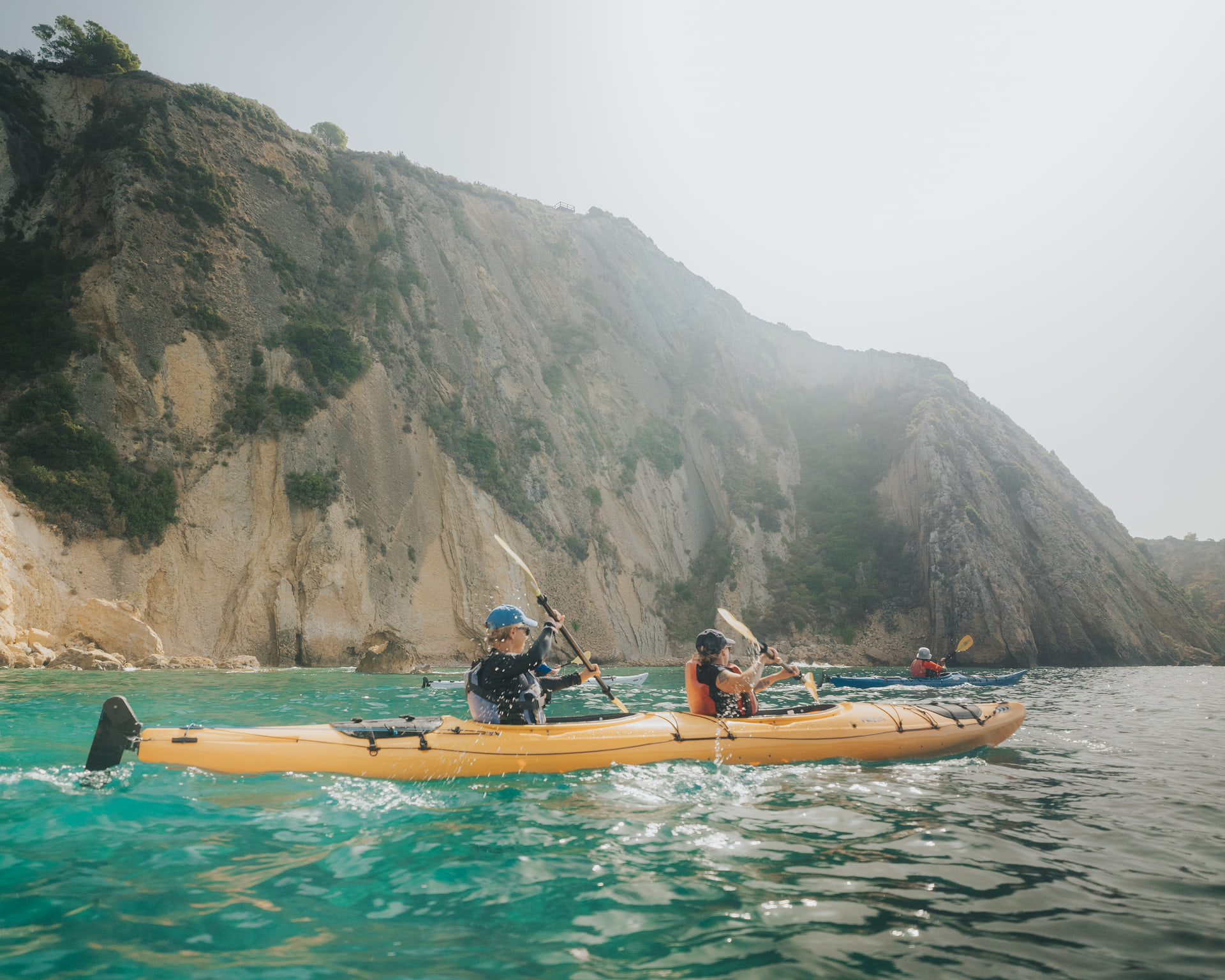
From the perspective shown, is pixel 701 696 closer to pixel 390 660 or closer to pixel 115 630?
pixel 390 660

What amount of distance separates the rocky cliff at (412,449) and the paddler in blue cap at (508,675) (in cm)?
1700

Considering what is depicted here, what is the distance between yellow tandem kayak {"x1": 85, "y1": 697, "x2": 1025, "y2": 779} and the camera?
575 centimetres

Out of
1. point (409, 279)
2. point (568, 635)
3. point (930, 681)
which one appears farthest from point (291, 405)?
point (930, 681)

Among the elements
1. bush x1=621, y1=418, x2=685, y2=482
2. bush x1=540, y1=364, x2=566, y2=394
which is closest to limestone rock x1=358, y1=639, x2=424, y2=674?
bush x1=621, y1=418, x2=685, y2=482

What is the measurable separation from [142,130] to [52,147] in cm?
397

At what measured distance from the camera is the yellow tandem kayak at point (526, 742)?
18.9ft

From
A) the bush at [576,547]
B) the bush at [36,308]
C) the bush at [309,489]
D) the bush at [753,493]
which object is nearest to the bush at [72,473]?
the bush at [36,308]

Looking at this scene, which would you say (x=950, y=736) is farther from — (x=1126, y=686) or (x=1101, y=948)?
(x=1126, y=686)

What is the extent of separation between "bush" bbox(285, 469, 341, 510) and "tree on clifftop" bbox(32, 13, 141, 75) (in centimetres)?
2191

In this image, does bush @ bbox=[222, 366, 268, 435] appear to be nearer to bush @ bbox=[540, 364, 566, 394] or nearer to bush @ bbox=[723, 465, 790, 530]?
bush @ bbox=[540, 364, 566, 394]

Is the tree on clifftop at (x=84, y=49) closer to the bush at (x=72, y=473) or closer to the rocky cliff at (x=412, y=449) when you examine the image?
the rocky cliff at (x=412, y=449)

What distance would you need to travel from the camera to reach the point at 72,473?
2103cm

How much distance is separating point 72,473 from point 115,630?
6.36 m

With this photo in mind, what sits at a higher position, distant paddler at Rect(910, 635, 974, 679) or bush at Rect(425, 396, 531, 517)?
bush at Rect(425, 396, 531, 517)
